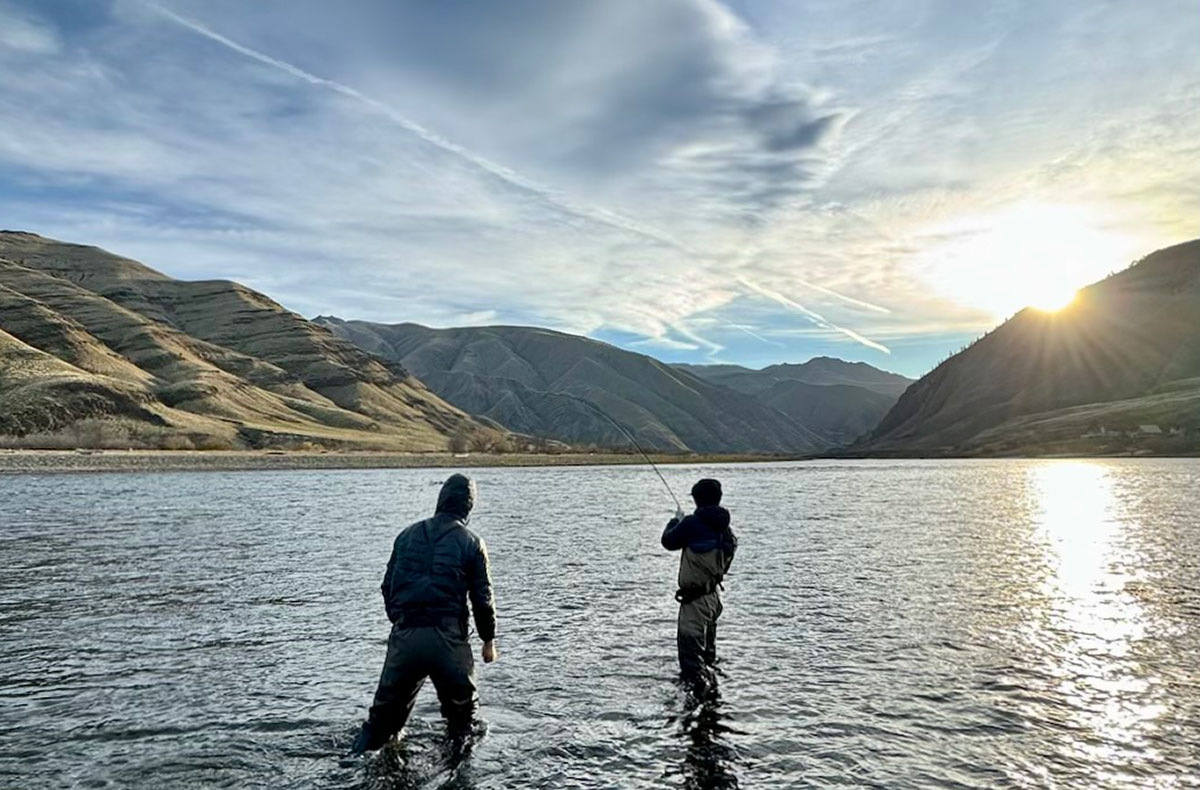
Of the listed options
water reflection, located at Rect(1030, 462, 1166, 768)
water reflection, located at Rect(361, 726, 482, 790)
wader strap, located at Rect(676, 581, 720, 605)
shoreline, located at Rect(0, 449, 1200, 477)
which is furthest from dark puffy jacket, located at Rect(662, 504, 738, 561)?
shoreline, located at Rect(0, 449, 1200, 477)

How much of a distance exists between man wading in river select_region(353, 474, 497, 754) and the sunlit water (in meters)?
0.86

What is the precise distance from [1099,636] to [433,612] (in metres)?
14.7

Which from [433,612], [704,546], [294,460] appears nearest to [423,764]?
[433,612]

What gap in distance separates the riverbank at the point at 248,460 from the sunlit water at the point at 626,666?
64422 millimetres

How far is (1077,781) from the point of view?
30.9 feet

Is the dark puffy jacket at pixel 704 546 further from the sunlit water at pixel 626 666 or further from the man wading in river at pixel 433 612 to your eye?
the man wading in river at pixel 433 612

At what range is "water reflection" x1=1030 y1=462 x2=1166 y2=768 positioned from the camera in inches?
441

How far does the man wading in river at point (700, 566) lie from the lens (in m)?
12.9

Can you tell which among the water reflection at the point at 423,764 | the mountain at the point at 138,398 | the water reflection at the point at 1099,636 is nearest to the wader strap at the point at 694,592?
the water reflection at the point at 423,764

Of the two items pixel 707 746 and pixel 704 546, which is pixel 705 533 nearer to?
pixel 704 546

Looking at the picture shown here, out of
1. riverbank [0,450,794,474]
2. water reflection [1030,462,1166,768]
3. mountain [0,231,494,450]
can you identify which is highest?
mountain [0,231,494,450]

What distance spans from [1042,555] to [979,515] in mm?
16932

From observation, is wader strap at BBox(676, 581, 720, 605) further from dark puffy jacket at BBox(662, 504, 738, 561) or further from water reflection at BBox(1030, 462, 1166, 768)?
water reflection at BBox(1030, 462, 1166, 768)

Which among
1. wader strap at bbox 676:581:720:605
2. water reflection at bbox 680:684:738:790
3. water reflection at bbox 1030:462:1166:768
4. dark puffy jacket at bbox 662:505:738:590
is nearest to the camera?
water reflection at bbox 680:684:738:790
